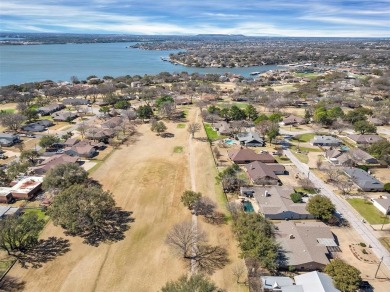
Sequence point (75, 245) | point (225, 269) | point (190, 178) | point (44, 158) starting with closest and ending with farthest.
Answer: point (225, 269)
point (75, 245)
point (190, 178)
point (44, 158)

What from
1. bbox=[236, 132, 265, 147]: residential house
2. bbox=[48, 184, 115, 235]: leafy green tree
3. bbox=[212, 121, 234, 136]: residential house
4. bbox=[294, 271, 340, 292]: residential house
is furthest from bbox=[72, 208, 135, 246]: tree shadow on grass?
bbox=[212, 121, 234, 136]: residential house

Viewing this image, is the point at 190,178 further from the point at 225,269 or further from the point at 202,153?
the point at 225,269

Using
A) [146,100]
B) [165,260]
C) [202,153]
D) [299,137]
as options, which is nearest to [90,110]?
[146,100]

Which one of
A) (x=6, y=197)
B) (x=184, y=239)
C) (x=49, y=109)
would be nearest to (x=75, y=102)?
(x=49, y=109)

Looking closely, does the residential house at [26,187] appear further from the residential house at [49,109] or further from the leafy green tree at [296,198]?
the residential house at [49,109]

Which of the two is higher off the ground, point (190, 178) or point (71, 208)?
point (71, 208)

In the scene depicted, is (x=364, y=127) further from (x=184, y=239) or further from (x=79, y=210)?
(x=79, y=210)

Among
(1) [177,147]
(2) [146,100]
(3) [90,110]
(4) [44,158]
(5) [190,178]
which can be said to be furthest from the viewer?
(2) [146,100]
